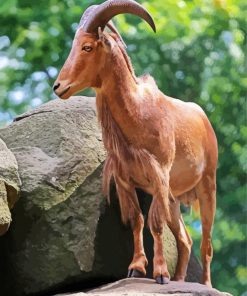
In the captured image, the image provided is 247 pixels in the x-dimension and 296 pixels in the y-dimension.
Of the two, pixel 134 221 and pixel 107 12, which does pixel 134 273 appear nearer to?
pixel 134 221

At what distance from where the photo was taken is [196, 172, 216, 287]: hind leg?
289 cm

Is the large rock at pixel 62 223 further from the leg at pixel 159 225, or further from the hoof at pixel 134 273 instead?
the leg at pixel 159 225

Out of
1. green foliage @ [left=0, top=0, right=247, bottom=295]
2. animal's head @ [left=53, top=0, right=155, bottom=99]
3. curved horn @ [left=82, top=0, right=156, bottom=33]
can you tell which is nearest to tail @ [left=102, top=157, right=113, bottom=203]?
animal's head @ [left=53, top=0, right=155, bottom=99]

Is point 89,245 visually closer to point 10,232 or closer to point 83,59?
point 10,232

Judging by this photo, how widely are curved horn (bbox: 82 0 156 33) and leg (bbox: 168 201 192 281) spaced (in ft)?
2.36

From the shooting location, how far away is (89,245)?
281 centimetres

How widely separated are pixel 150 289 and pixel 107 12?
37.2 inches

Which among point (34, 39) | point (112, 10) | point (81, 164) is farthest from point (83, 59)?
point (34, 39)

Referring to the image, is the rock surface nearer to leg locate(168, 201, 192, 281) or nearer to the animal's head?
→ leg locate(168, 201, 192, 281)

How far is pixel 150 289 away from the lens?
2.50 m

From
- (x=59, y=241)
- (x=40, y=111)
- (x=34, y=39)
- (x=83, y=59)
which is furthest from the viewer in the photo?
(x=34, y=39)

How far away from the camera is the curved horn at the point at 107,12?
2598 mm

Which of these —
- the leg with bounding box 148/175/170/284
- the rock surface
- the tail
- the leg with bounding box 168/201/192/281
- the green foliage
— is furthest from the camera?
the green foliage

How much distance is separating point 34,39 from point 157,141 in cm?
253
